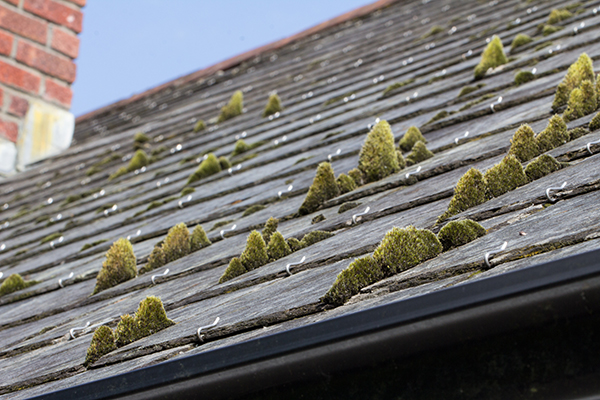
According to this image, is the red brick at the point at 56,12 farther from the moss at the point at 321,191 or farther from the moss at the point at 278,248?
the moss at the point at 278,248

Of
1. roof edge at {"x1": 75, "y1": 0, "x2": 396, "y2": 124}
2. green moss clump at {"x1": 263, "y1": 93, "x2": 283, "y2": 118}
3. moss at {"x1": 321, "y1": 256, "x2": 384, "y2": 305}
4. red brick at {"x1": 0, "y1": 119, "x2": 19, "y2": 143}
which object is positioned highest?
roof edge at {"x1": 75, "y1": 0, "x2": 396, "y2": 124}

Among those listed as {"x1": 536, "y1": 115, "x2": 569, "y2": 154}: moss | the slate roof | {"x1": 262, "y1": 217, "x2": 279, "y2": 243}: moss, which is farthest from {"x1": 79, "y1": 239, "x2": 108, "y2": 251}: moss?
{"x1": 536, "y1": 115, "x2": 569, "y2": 154}: moss

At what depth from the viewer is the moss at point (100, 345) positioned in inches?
81.4

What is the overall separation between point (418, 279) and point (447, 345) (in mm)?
315

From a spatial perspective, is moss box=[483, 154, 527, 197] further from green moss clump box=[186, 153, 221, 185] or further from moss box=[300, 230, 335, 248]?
green moss clump box=[186, 153, 221, 185]

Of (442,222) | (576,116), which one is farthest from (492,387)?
(576,116)

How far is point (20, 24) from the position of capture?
5375 millimetres

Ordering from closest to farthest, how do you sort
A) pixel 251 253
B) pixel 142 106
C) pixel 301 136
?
1. pixel 251 253
2. pixel 301 136
3. pixel 142 106

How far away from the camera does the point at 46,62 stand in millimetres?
5617

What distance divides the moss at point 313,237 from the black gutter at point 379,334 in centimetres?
96

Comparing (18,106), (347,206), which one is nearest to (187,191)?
(347,206)

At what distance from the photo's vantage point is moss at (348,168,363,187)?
2.86 metres

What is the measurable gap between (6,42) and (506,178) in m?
4.65

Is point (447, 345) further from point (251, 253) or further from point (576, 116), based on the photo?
point (576, 116)
